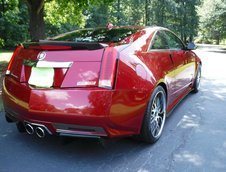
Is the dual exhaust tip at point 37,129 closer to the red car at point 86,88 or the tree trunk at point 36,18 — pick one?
the red car at point 86,88

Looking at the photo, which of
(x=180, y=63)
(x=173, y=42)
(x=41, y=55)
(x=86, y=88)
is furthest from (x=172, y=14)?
(x=86, y=88)

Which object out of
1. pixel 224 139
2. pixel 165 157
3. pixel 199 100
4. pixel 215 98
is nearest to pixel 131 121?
pixel 165 157

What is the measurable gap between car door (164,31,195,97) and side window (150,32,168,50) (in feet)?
0.65

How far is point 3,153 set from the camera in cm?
381

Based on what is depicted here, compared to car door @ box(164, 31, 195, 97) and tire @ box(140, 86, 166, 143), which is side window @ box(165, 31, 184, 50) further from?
tire @ box(140, 86, 166, 143)

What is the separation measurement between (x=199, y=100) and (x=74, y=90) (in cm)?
382

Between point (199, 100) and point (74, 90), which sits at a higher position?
point (74, 90)

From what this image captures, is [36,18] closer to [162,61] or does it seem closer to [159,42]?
[159,42]

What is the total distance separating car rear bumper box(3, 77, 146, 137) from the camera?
3277 millimetres

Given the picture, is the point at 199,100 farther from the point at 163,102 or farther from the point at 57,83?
the point at 57,83

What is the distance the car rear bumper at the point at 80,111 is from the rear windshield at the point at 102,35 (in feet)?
2.73

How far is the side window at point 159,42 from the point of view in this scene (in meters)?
4.42

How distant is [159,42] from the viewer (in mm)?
4695

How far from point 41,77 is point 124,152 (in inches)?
51.5
